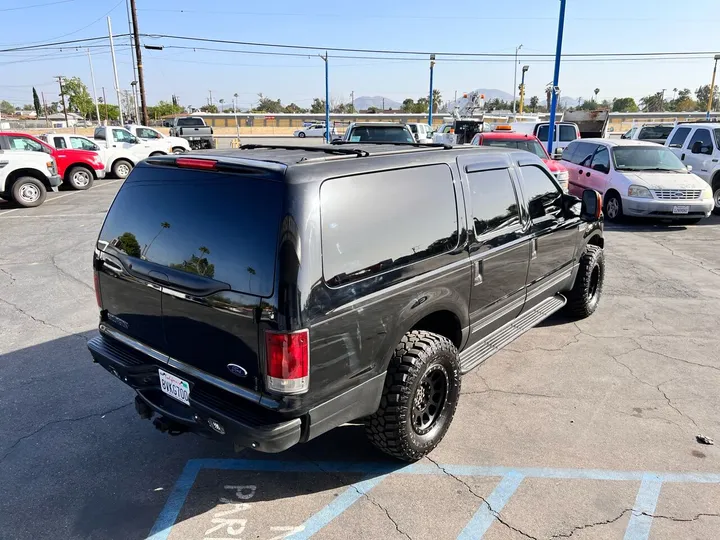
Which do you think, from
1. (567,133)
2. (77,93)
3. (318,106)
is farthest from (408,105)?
(567,133)

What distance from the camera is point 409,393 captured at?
3.08 metres

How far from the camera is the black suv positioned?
97.9 inches

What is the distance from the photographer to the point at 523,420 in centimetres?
385

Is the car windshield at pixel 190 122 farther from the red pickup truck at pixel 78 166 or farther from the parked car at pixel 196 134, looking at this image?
the red pickup truck at pixel 78 166

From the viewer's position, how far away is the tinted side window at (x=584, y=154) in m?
12.2

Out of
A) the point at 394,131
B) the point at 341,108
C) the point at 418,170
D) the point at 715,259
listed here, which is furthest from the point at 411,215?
the point at 341,108

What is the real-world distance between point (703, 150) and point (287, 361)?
14214 millimetres

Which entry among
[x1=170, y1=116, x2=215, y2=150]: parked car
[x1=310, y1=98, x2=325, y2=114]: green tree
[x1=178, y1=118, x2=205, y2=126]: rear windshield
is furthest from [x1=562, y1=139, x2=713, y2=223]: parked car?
[x1=310, y1=98, x2=325, y2=114]: green tree

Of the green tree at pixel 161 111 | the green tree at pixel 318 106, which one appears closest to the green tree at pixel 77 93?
the green tree at pixel 161 111

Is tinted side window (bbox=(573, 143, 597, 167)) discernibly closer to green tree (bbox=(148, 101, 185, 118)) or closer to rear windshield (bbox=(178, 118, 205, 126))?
rear windshield (bbox=(178, 118, 205, 126))

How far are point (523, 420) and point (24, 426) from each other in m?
3.66

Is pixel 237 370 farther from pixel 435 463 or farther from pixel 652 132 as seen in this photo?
pixel 652 132

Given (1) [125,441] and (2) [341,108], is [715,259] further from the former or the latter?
(2) [341,108]

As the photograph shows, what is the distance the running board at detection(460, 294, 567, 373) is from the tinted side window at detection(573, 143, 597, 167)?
8235 millimetres
